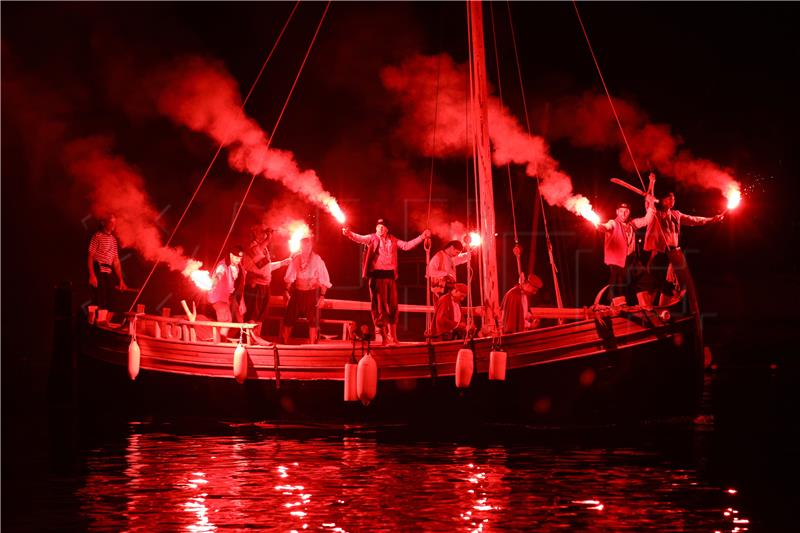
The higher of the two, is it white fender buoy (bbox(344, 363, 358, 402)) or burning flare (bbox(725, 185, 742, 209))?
burning flare (bbox(725, 185, 742, 209))

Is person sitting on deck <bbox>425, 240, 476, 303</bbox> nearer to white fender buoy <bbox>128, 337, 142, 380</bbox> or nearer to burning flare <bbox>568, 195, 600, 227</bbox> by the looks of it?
burning flare <bbox>568, 195, 600, 227</bbox>

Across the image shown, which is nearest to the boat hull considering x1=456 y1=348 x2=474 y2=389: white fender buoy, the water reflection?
x1=456 y1=348 x2=474 y2=389: white fender buoy

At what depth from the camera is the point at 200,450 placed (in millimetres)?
20922

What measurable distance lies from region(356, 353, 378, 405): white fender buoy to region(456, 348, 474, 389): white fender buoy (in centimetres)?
151

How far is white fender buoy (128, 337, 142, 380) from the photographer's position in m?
26.1

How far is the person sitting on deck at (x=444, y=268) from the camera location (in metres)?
24.8

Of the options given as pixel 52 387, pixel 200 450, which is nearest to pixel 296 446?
pixel 200 450

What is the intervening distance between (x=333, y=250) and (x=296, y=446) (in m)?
18.2

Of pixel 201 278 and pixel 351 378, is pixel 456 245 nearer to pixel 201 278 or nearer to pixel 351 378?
pixel 351 378

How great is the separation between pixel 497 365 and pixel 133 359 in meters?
7.76

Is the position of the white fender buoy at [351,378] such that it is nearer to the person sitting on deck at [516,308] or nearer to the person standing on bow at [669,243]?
the person sitting on deck at [516,308]

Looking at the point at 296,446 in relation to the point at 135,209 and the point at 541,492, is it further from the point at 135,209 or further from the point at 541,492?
the point at 135,209

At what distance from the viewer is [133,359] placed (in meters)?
26.1

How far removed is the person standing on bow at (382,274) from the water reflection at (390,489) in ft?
11.1
